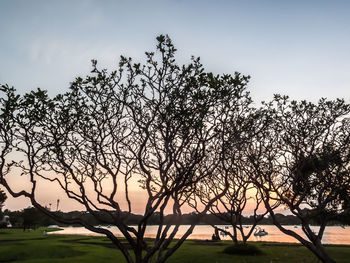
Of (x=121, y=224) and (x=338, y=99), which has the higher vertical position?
(x=338, y=99)

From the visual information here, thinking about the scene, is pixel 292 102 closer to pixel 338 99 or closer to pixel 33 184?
pixel 338 99

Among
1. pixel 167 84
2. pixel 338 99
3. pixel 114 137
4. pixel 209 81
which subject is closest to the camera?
pixel 209 81

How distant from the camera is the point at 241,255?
33094mm

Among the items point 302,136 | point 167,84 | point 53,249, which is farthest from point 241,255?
point 167,84

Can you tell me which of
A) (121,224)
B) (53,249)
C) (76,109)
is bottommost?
(53,249)

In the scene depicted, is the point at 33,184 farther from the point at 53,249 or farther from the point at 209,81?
the point at 53,249

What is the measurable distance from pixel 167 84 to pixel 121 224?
8.36m

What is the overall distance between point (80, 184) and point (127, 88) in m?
6.59

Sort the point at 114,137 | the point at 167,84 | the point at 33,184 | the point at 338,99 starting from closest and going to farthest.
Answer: the point at 167,84 → the point at 33,184 → the point at 114,137 → the point at 338,99

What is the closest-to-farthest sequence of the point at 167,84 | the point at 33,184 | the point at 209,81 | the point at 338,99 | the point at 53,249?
the point at 209,81 → the point at 167,84 → the point at 33,184 → the point at 338,99 → the point at 53,249

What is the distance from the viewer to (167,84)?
16.8 meters

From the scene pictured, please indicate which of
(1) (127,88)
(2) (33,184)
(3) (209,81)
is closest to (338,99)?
(3) (209,81)

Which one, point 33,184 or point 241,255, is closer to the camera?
point 33,184

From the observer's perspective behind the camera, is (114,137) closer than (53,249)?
Yes
